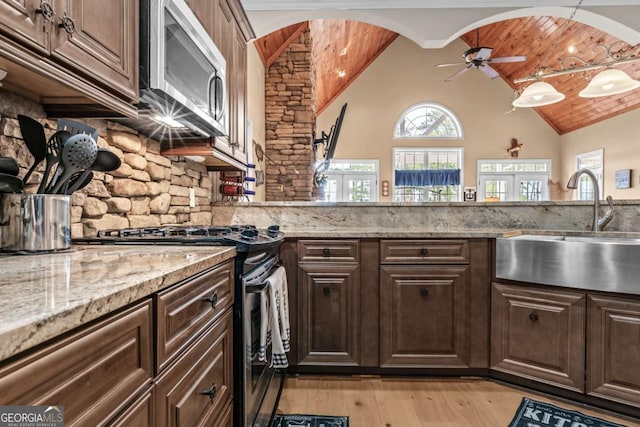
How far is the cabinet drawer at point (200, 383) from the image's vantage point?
0.79 meters

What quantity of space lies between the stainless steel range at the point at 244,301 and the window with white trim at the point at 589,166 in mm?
Answer: 8145

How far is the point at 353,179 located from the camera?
873 centimetres

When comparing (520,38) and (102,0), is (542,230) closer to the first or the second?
(102,0)

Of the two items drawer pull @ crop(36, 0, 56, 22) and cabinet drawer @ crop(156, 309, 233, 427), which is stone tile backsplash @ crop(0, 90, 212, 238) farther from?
cabinet drawer @ crop(156, 309, 233, 427)

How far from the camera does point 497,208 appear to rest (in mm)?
2561

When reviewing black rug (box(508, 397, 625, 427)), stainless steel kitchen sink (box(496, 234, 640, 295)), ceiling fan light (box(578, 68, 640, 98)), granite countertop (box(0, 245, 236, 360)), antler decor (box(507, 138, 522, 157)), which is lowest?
black rug (box(508, 397, 625, 427))

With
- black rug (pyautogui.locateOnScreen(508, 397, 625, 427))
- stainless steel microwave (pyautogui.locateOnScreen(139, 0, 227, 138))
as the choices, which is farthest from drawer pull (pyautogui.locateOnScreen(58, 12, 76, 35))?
black rug (pyautogui.locateOnScreen(508, 397, 625, 427))

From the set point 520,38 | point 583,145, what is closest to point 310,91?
point 520,38

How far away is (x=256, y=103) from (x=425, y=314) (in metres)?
3.35

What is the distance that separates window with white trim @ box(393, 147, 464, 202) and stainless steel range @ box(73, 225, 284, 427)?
24.6 feet

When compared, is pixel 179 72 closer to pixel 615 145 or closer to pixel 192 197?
pixel 192 197

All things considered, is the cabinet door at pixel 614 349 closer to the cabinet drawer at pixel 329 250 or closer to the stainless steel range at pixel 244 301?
the cabinet drawer at pixel 329 250

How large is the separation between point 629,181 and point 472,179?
9.48ft

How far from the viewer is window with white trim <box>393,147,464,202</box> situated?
868cm
